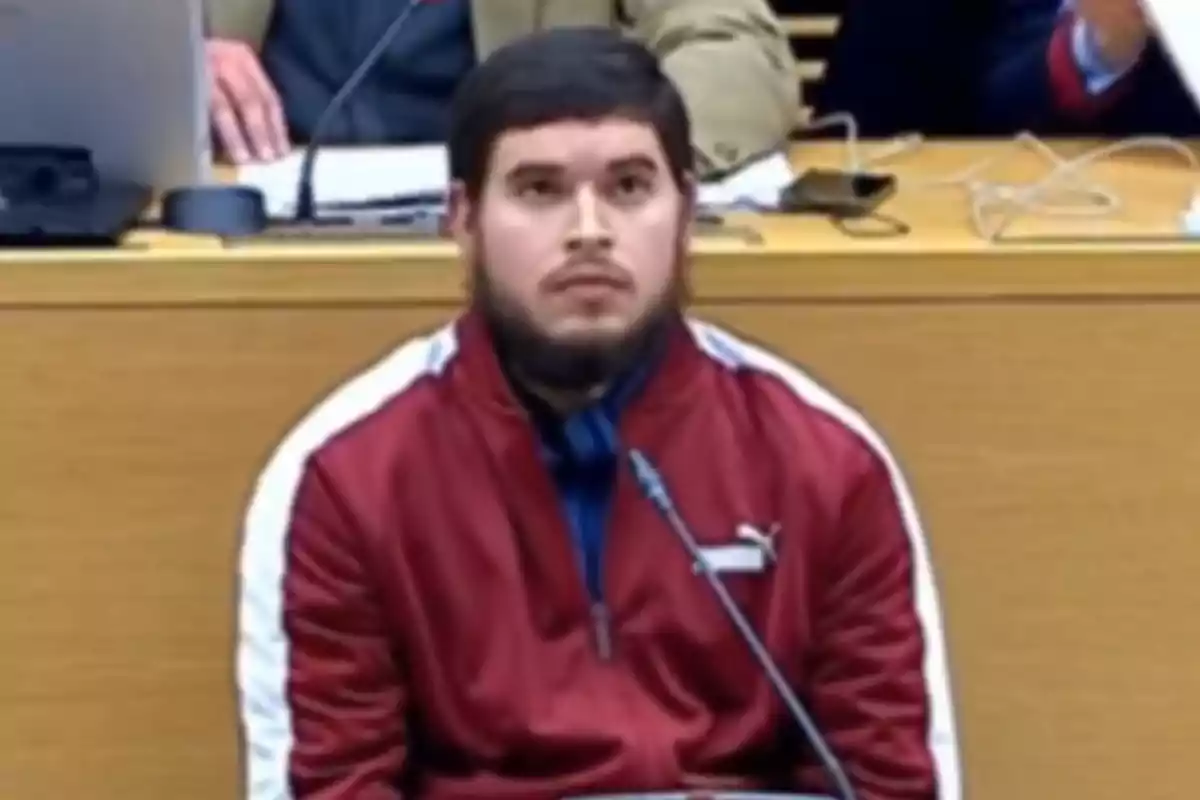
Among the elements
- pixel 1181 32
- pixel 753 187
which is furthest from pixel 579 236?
pixel 1181 32

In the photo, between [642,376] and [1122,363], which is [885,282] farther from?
[642,376]

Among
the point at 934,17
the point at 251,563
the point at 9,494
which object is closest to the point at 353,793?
the point at 251,563

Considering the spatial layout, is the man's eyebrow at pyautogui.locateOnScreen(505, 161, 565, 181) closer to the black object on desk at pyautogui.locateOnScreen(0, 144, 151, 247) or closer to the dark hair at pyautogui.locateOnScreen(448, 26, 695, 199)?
the dark hair at pyautogui.locateOnScreen(448, 26, 695, 199)

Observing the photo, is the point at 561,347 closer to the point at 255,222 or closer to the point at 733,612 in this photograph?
the point at 733,612

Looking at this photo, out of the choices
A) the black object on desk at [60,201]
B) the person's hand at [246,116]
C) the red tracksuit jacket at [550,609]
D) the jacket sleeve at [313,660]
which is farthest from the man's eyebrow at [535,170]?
the person's hand at [246,116]

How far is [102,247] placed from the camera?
169cm

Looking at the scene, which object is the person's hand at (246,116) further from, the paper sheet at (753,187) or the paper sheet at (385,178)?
the paper sheet at (753,187)

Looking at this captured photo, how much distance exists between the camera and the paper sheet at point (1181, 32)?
184 cm

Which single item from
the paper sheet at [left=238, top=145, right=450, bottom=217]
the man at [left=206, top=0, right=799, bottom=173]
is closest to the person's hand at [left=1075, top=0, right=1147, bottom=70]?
the man at [left=206, top=0, right=799, bottom=173]

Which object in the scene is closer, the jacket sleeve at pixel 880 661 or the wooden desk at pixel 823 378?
the jacket sleeve at pixel 880 661

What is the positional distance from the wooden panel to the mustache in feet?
0.94

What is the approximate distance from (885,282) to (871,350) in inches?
2.0

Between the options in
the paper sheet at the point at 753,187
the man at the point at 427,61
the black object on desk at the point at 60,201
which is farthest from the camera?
the man at the point at 427,61

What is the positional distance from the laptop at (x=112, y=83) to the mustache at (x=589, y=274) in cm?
44
